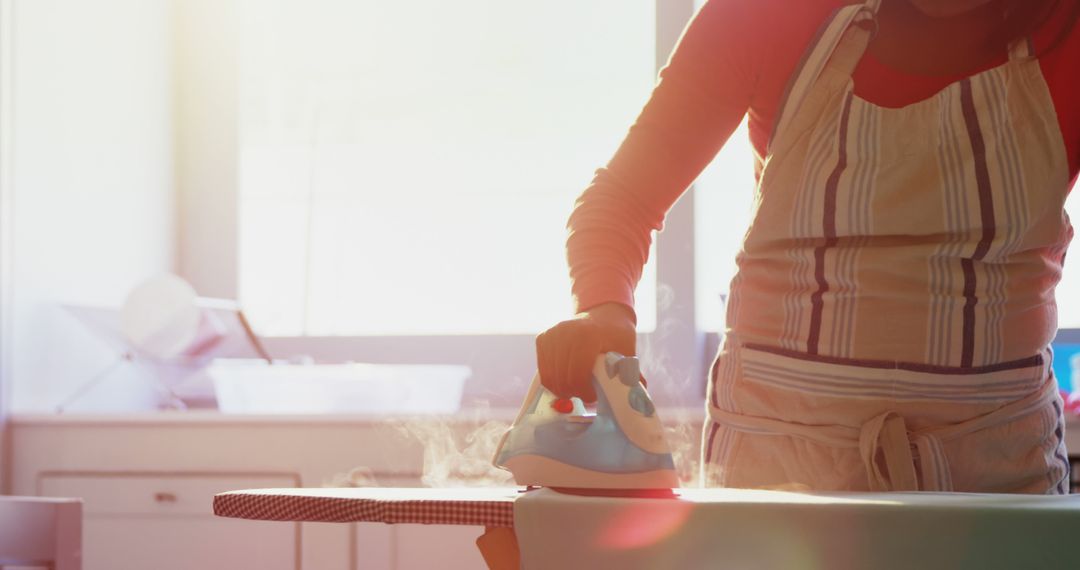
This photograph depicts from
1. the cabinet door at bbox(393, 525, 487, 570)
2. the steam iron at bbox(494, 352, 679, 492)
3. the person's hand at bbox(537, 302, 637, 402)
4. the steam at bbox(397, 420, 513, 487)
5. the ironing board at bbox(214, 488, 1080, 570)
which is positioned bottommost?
the cabinet door at bbox(393, 525, 487, 570)

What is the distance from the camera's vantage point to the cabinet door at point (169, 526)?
81.0 inches

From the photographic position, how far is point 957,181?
963mm

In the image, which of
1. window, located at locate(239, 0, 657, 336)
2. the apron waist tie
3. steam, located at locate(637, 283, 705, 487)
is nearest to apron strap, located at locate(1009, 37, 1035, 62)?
the apron waist tie

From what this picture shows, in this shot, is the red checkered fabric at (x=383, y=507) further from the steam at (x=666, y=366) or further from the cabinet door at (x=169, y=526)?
the steam at (x=666, y=366)

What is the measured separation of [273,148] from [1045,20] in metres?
1.99

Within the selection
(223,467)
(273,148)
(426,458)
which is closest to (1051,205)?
(426,458)

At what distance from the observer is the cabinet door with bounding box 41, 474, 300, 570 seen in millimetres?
2057

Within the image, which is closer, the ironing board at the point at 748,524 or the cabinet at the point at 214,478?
the ironing board at the point at 748,524

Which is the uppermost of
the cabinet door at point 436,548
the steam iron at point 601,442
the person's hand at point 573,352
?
the person's hand at point 573,352

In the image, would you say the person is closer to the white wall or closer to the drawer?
the drawer

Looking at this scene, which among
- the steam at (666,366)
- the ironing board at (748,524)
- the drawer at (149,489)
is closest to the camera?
the ironing board at (748,524)

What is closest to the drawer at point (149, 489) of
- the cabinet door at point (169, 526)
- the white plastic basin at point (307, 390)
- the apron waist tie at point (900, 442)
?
the cabinet door at point (169, 526)

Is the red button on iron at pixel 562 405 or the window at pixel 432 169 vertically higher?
the window at pixel 432 169

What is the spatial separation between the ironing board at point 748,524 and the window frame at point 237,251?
1661 mm
